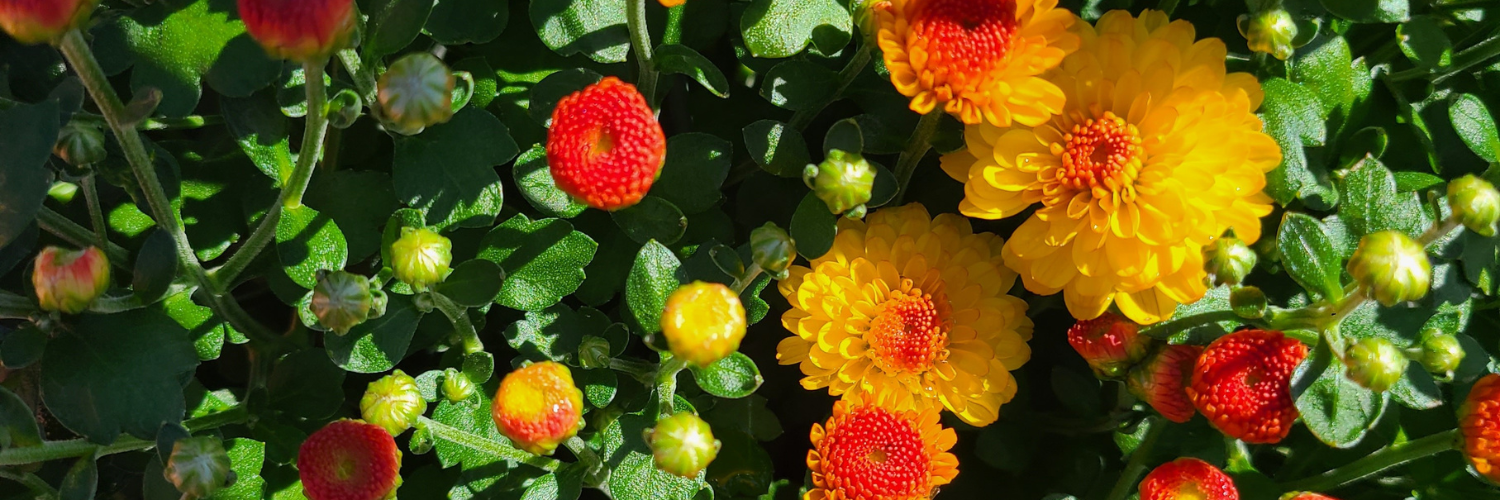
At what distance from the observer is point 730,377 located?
35.4 inches

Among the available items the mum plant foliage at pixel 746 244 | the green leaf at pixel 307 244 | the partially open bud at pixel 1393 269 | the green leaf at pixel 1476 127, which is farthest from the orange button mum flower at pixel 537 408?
→ the green leaf at pixel 1476 127

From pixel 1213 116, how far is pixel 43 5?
2.91 feet

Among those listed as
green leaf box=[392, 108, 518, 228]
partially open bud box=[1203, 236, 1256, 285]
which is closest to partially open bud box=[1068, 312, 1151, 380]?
partially open bud box=[1203, 236, 1256, 285]

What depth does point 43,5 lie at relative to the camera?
26.2 inches

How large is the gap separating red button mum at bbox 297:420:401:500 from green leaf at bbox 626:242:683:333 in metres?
0.23

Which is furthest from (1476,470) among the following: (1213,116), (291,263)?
(291,263)

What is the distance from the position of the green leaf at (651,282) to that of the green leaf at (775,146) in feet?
0.43

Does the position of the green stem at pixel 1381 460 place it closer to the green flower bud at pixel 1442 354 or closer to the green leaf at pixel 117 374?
the green flower bud at pixel 1442 354

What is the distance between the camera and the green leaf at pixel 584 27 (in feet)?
3.01

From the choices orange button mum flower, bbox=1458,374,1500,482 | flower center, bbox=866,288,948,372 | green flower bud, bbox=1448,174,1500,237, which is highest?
green flower bud, bbox=1448,174,1500,237

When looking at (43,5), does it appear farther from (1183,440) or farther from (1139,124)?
(1183,440)

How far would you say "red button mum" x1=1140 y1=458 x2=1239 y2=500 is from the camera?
2.91 ft

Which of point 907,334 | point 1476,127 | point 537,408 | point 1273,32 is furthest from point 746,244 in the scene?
point 1476,127

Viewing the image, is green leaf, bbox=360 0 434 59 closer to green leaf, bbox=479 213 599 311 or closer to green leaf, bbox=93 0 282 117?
green leaf, bbox=93 0 282 117
